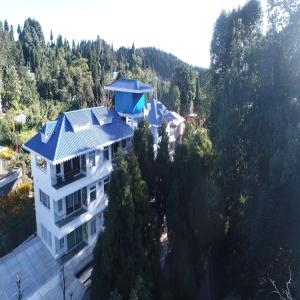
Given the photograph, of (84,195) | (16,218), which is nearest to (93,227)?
(84,195)

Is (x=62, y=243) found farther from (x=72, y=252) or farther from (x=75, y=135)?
(x=75, y=135)

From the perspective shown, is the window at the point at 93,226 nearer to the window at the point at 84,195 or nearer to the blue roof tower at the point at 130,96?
the window at the point at 84,195

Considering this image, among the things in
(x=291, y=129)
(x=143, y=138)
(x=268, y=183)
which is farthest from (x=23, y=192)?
(x=291, y=129)

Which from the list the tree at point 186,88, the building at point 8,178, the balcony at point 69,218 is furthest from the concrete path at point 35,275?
the tree at point 186,88

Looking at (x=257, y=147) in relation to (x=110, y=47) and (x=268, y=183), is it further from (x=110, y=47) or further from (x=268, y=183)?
(x=110, y=47)

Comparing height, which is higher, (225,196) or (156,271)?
(225,196)
